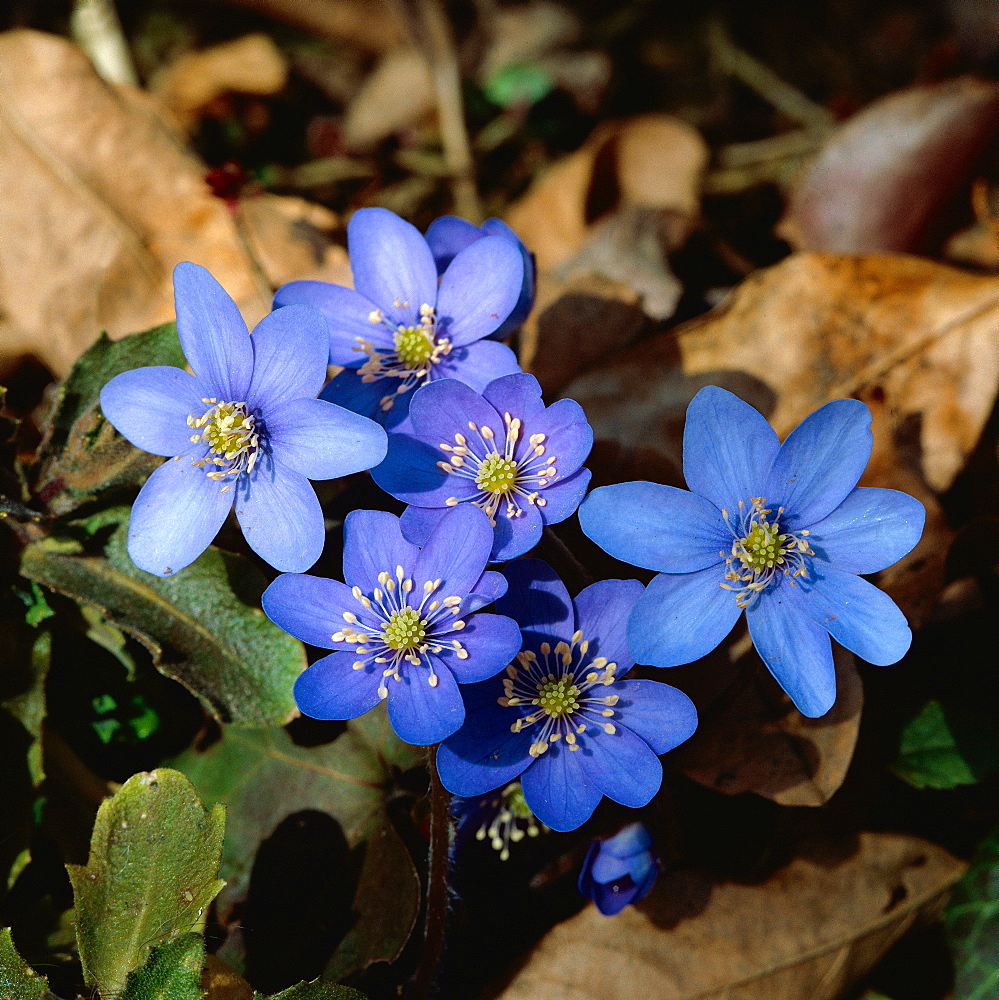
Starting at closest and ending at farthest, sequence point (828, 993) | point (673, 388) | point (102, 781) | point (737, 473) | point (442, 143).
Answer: point (737, 473), point (828, 993), point (102, 781), point (673, 388), point (442, 143)

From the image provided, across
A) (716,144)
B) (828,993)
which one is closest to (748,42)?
(716,144)

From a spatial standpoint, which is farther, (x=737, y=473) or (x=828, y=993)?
(x=828, y=993)

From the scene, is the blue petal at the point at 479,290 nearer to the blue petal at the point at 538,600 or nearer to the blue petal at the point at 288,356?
the blue petal at the point at 288,356

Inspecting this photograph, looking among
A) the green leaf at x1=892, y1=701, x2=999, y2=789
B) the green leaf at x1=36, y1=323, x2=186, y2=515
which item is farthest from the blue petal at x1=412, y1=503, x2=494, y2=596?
the green leaf at x1=892, y1=701, x2=999, y2=789

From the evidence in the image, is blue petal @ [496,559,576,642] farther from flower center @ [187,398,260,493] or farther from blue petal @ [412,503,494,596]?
flower center @ [187,398,260,493]

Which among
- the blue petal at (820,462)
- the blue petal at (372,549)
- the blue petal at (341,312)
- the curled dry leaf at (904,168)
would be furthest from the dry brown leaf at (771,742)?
the curled dry leaf at (904,168)

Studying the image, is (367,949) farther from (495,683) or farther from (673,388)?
(673,388)
